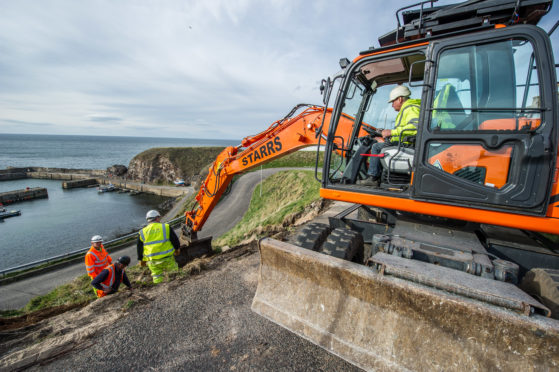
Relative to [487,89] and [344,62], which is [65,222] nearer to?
[344,62]

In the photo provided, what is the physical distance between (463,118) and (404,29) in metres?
1.37

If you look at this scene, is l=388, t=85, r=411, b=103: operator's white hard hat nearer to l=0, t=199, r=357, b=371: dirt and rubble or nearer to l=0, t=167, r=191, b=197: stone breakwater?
l=0, t=199, r=357, b=371: dirt and rubble

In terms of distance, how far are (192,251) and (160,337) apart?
4873 millimetres

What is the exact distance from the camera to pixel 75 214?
31.2 m

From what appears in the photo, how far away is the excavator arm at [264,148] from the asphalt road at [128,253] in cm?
789

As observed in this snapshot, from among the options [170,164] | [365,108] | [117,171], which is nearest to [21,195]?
[117,171]

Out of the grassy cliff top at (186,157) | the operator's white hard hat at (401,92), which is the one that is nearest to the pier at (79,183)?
the grassy cliff top at (186,157)

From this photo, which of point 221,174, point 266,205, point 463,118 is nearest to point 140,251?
point 221,174

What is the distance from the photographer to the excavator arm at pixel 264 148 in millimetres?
5578

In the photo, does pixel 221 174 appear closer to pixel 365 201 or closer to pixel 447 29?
pixel 365 201

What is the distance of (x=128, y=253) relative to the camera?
14148 mm

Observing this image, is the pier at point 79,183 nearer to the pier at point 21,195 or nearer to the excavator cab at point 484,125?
the pier at point 21,195

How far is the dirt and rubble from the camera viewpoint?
2.63 m

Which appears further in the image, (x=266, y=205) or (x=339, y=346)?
(x=266, y=205)
